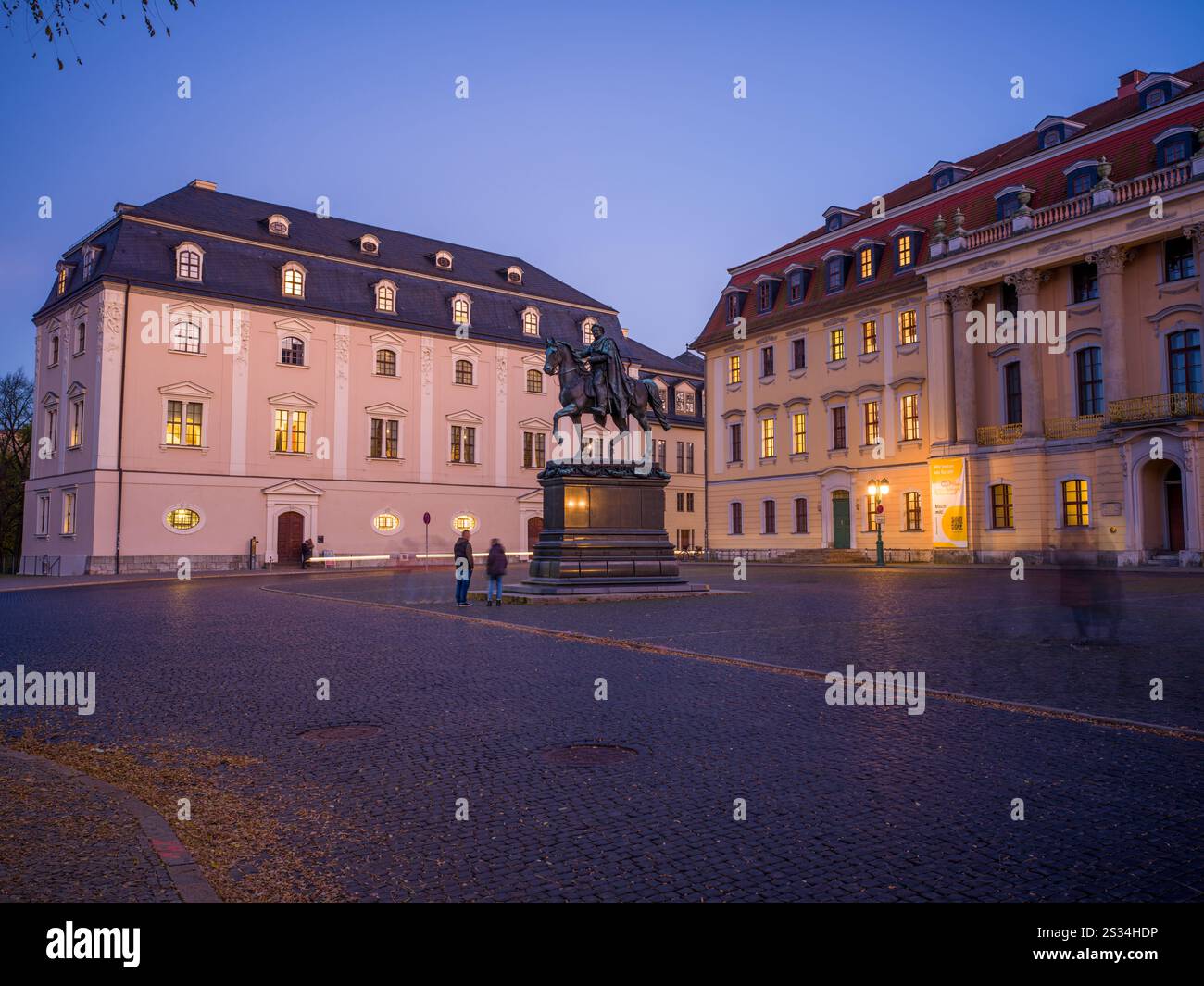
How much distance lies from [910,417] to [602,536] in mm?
26356

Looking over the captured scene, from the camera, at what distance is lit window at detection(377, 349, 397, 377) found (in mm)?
48562

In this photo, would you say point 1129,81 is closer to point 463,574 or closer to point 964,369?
point 964,369

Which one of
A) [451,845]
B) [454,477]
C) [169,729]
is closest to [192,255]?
[454,477]

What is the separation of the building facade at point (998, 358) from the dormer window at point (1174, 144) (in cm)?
8

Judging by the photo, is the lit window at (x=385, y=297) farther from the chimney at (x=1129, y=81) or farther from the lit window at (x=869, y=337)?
the chimney at (x=1129, y=81)

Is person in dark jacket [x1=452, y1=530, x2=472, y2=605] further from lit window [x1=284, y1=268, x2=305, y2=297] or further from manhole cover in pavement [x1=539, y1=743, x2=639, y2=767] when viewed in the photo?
lit window [x1=284, y1=268, x2=305, y2=297]

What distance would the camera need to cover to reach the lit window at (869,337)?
44.8m

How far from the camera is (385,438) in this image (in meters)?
48.8

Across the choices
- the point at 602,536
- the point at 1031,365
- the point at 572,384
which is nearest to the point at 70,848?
the point at 602,536

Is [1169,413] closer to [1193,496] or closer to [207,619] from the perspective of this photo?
[1193,496]

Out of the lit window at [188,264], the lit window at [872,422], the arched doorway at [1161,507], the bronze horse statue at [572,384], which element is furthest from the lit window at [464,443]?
the arched doorway at [1161,507]

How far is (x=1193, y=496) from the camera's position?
31.9 m

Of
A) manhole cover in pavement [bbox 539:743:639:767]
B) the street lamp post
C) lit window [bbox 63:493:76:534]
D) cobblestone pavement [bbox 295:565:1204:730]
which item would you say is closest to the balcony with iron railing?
the street lamp post

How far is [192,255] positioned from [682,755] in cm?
4336
